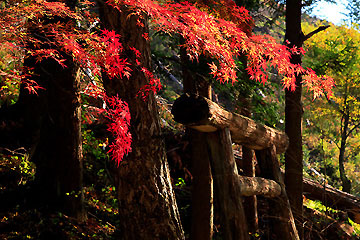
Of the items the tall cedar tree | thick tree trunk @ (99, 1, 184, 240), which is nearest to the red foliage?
thick tree trunk @ (99, 1, 184, 240)

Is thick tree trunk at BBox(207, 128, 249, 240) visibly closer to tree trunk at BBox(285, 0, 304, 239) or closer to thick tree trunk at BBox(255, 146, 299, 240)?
thick tree trunk at BBox(255, 146, 299, 240)

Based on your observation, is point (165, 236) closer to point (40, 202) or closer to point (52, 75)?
point (40, 202)

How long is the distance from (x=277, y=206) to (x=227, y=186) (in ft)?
5.06

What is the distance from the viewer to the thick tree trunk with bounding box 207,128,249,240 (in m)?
3.78

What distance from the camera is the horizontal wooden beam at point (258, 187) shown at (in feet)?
13.3

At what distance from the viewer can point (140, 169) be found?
14.3 feet

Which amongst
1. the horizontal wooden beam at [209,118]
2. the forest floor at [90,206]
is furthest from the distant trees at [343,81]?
the horizontal wooden beam at [209,118]

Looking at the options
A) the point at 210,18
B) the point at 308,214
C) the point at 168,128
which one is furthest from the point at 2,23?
the point at 308,214

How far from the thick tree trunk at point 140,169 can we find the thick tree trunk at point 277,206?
1405 mm

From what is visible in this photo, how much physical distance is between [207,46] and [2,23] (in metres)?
2.19

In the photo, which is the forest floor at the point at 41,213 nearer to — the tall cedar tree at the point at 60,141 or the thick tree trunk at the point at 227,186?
the tall cedar tree at the point at 60,141

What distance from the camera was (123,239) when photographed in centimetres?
450

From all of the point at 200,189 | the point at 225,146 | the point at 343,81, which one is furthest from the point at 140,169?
the point at 343,81

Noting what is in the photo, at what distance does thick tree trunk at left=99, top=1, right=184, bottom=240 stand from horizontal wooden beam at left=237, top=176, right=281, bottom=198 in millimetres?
994
